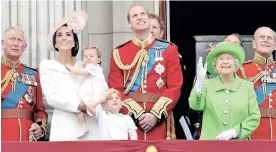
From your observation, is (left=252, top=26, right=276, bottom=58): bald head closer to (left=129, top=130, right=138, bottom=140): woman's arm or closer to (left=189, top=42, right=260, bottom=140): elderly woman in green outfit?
(left=189, top=42, right=260, bottom=140): elderly woman in green outfit

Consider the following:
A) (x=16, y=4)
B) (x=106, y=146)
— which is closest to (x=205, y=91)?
(x=106, y=146)

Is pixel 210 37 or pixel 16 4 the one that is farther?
pixel 210 37

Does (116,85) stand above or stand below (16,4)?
below

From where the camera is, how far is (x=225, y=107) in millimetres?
9219

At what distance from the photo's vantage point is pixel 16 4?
11.2 meters

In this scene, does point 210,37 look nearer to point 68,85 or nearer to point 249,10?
point 249,10

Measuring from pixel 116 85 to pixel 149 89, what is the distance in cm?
27

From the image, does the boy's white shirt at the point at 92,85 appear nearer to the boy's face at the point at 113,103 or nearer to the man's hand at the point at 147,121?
the boy's face at the point at 113,103

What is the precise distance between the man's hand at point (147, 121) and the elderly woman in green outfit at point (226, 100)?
0.33 meters

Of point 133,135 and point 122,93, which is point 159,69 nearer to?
point 122,93

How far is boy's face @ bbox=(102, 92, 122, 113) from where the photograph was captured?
9078mm

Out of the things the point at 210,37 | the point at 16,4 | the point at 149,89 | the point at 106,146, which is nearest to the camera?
the point at 106,146

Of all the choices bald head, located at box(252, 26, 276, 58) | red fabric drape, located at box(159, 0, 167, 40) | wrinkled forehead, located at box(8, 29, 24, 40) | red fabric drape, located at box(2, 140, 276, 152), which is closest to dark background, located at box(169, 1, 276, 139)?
red fabric drape, located at box(159, 0, 167, 40)

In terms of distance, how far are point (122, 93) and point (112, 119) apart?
484 mm
